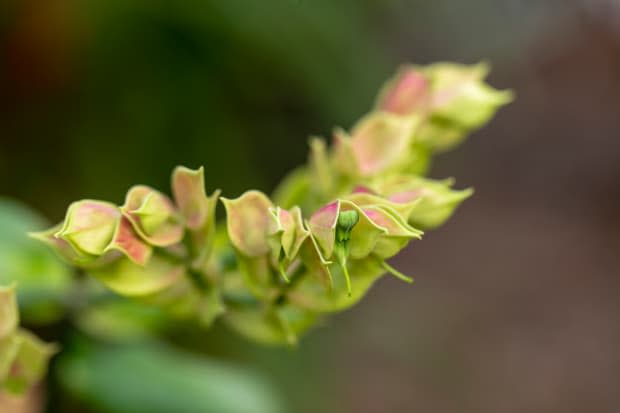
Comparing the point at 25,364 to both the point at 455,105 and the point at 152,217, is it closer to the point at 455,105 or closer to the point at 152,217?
the point at 152,217

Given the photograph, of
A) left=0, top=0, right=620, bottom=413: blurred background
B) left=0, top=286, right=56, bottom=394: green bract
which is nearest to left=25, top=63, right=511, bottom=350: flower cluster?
→ left=0, top=286, right=56, bottom=394: green bract

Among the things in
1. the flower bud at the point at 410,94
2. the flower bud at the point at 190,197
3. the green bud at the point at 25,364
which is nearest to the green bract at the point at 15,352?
the green bud at the point at 25,364

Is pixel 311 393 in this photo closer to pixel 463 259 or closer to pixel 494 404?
pixel 494 404

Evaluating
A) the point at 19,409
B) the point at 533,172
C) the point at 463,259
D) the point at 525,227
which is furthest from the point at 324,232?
the point at 533,172

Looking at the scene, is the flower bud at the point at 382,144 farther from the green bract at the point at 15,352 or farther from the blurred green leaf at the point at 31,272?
the blurred green leaf at the point at 31,272

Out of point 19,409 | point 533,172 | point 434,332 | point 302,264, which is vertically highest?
point 533,172

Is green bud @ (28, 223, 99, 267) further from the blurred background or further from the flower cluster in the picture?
the blurred background
